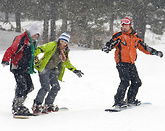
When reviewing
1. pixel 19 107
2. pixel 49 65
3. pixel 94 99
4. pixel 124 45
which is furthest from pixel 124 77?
pixel 94 99

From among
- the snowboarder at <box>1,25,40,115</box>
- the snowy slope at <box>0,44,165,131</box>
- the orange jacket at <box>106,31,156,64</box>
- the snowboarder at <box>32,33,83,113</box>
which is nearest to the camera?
the snowy slope at <box>0,44,165,131</box>

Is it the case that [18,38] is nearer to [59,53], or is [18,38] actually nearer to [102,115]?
[59,53]

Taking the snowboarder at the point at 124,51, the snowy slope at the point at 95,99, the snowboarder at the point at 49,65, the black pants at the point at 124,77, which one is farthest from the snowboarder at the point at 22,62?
the black pants at the point at 124,77

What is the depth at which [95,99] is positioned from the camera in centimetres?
853

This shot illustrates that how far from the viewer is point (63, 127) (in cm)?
464

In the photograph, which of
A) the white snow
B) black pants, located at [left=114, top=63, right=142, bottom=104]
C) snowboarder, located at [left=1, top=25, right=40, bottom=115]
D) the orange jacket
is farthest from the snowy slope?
the orange jacket

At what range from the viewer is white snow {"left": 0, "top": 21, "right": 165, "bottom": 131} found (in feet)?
15.4

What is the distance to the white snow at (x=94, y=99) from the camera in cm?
470

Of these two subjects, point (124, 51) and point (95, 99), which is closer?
point (124, 51)

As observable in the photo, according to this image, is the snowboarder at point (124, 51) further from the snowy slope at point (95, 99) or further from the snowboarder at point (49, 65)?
the snowboarder at point (49, 65)

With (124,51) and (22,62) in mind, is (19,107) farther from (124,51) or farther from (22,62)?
(124,51)

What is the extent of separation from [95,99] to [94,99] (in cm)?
3

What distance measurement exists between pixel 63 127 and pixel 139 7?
1783cm

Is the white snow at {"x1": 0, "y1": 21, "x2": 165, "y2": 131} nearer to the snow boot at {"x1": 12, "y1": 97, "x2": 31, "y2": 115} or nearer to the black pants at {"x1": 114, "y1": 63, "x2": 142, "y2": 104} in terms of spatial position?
the snow boot at {"x1": 12, "y1": 97, "x2": 31, "y2": 115}
